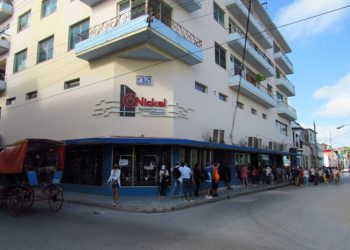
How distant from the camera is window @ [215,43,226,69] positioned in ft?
82.1

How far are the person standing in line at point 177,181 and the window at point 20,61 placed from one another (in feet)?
54.9

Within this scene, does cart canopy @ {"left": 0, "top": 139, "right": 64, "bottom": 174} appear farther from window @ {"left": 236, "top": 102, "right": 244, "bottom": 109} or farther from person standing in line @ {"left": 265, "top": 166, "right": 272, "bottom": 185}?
person standing in line @ {"left": 265, "top": 166, "right": 272, "bottom": 185}

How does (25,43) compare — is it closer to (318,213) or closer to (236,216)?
(236,216)

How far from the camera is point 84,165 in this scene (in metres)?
19.5

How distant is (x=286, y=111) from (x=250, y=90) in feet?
46.1

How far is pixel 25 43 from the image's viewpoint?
26078 mm

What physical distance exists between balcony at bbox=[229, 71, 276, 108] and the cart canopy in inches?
642

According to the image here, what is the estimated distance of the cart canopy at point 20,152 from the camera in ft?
37.8

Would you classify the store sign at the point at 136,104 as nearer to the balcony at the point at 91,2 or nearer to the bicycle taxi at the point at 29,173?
the bicycle taxi at the point at 29,173

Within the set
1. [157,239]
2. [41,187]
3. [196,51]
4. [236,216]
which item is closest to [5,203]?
[41,187]

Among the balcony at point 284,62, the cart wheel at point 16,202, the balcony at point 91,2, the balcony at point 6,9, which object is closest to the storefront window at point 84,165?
the cart wheel at point 16,202

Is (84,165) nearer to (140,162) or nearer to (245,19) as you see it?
(140,162)

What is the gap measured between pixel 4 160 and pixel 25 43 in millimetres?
16941

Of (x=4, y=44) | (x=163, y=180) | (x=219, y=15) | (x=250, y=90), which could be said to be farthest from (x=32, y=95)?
(x=250, y=90)
